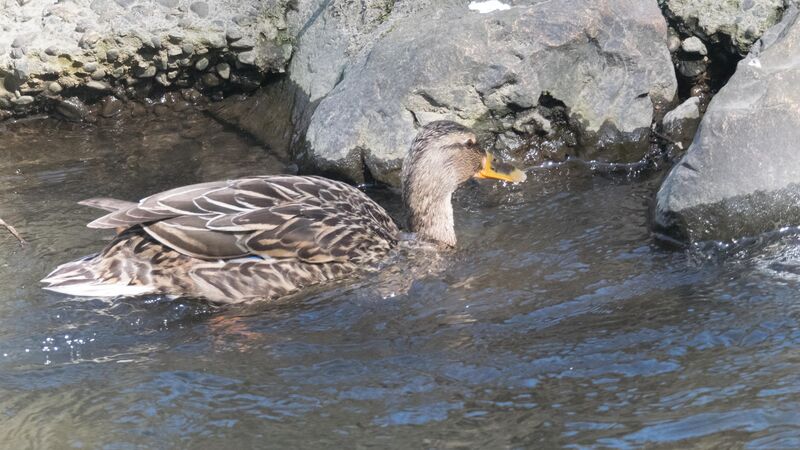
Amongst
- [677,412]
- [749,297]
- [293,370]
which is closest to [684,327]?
[749,297]

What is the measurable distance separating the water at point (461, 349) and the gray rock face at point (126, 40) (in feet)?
6.04

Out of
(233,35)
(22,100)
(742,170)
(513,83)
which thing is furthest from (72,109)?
(742,170)

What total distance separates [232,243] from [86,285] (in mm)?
899

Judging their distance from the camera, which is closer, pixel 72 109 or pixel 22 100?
pixel 22 100

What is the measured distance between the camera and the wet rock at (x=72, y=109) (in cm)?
941

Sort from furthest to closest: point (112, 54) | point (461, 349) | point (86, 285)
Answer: point (112, 54) → point (86, 285) → point (461, 349)

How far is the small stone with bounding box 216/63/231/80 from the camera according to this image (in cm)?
955

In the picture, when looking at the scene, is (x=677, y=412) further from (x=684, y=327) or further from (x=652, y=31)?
(x=652, y=31)

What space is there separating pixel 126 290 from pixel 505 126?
320 cm

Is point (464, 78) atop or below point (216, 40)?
below

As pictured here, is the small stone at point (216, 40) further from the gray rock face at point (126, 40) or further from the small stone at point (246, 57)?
the small stone at point (246, 57)

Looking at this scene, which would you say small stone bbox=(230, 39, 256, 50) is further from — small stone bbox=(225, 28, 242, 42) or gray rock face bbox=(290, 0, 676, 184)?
gray rock face bbox=(290, 0, 676, 184)

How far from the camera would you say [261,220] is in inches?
267

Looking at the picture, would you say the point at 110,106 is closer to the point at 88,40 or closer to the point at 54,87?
the point at 54,87
